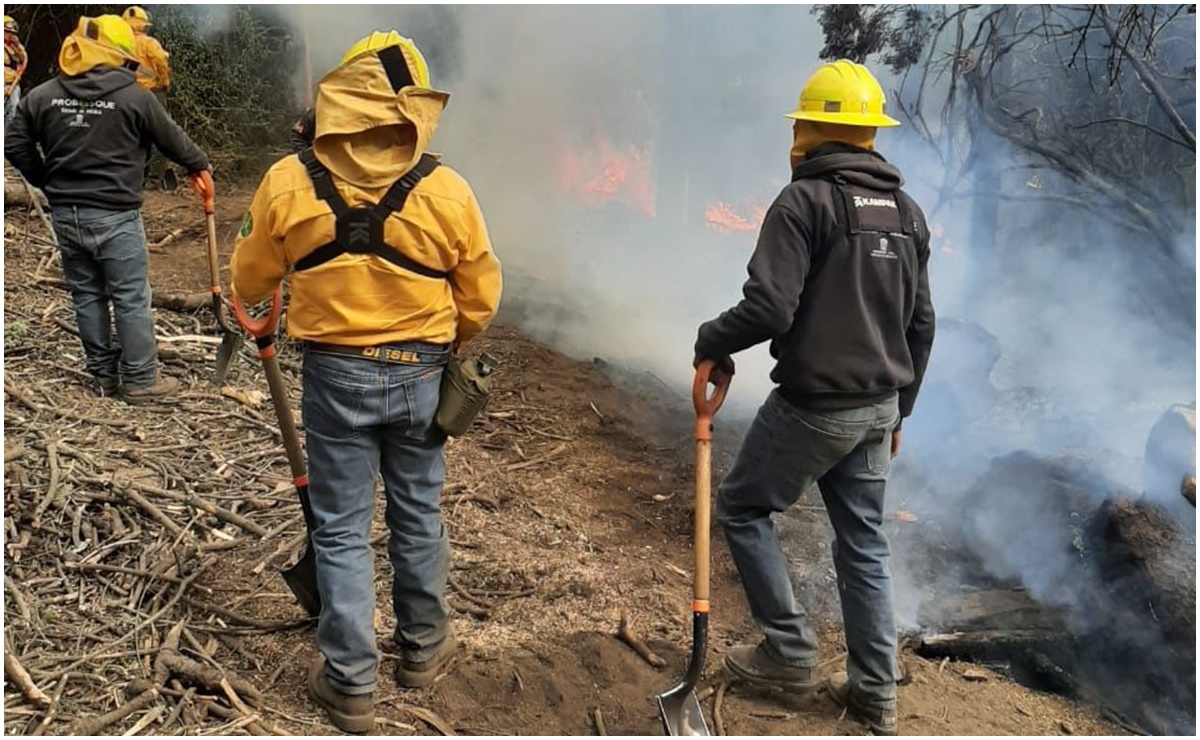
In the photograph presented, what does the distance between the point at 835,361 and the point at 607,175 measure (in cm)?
757

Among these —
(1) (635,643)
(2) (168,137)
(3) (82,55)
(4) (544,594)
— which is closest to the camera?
(1) (635,643)

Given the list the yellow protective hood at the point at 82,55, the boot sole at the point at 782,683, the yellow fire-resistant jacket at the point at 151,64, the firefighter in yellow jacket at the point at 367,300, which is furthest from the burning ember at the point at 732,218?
the firefighter in yellow jacket at the point at 367,300

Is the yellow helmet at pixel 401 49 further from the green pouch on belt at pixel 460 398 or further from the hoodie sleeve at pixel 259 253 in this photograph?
the green pouch on belt at pixel 460 398

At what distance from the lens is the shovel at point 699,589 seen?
8.48 feet

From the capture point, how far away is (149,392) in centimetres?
444

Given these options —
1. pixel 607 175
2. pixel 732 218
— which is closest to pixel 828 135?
pixel 732 218

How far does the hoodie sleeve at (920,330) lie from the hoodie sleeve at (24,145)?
398cm

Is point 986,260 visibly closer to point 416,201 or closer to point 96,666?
point 416,201

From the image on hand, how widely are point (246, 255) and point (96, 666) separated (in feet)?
4.15

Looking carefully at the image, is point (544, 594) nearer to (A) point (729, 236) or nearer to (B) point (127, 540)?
(B) point (127, 540)

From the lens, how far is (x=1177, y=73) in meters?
6.09

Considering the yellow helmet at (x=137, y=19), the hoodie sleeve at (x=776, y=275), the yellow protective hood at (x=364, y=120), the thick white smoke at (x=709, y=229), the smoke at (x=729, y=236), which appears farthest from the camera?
the yellow helmet at (x=137, y=19)

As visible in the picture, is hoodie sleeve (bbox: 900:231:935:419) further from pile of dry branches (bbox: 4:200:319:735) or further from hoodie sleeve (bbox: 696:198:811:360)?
pile of dry branches (bbox: 4:200:319:735)

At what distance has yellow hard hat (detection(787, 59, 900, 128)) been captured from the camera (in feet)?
8.13
